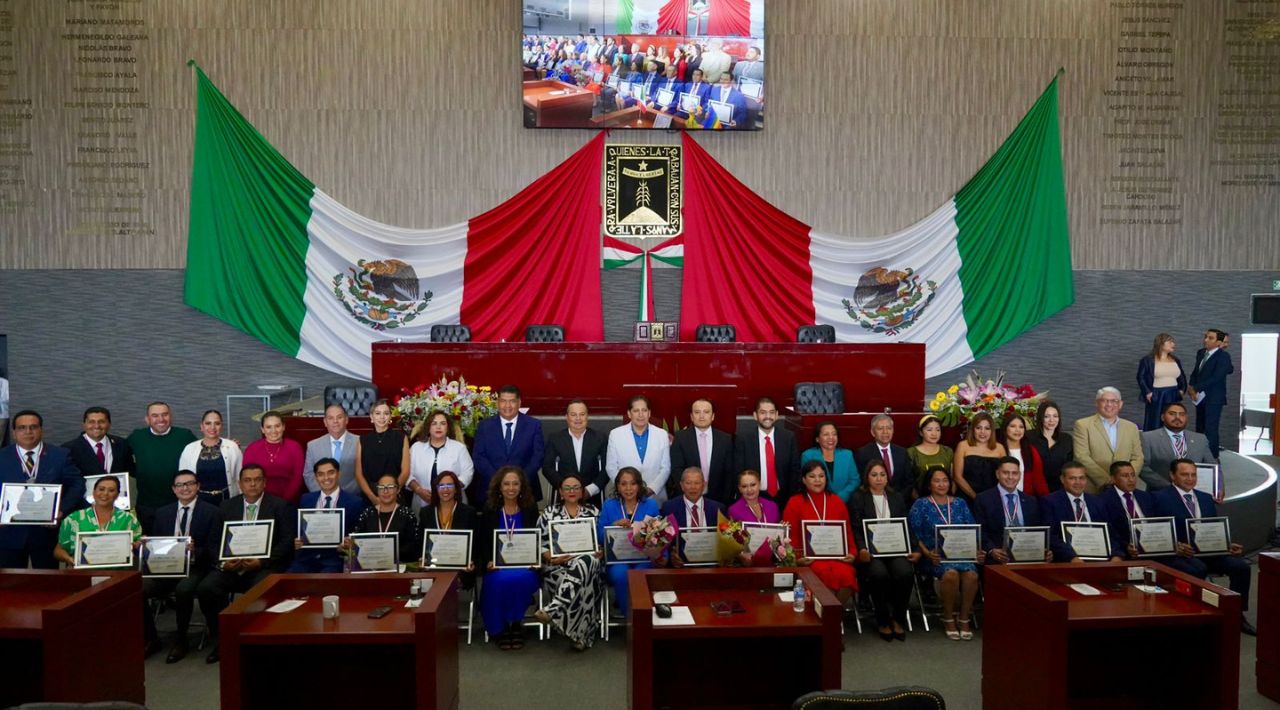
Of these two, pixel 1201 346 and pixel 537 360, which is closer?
pixel 537 360

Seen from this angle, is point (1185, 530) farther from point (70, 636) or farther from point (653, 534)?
point (70, 636)

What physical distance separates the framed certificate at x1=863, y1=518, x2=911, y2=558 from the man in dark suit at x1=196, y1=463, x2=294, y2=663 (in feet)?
13.2

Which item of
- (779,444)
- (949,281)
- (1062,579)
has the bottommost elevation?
(1062,579)

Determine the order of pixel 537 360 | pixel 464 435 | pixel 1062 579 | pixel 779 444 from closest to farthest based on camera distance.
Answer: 1. pixel 1062 579
2. pixel 779 444
3. pixel 464 435
4. pixel 537 360

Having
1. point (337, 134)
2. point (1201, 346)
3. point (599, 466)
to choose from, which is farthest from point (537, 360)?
point (1201, 346)

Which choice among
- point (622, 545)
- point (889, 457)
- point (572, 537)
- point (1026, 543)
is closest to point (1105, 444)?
point (1026, 543)

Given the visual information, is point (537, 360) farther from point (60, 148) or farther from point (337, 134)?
point (60, 148)

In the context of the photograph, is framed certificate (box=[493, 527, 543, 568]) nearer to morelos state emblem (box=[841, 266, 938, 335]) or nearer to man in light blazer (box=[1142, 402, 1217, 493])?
man in light blazer (box=[1142, 402, 1217, 493])

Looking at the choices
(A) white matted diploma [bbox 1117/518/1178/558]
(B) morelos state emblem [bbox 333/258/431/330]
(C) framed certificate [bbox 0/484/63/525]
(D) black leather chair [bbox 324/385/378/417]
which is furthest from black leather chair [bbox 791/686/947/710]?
(B) morelos state emblem [bbox 333/258/431/330]

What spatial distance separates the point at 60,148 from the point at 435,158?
463 centimetres

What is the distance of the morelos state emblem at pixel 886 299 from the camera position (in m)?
11.7

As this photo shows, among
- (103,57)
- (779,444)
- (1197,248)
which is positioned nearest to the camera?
(779,444)

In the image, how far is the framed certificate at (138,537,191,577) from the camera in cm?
580

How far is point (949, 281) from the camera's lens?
1162 centimetres
